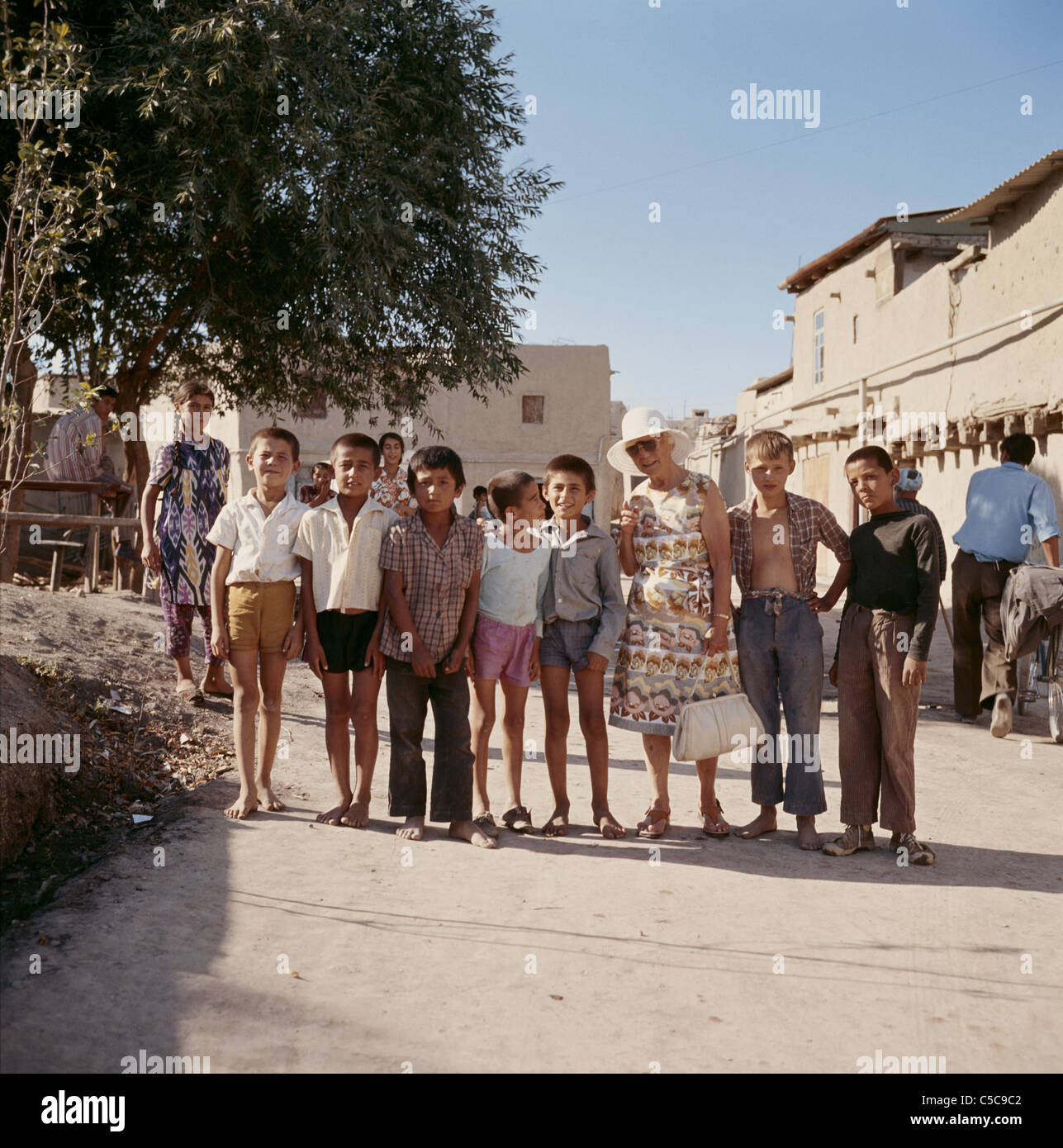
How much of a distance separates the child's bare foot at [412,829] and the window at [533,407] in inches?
1131

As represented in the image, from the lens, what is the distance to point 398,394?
37.7 ft

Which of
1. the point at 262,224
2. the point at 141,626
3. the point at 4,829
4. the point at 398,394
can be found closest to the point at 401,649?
the point at 4,829

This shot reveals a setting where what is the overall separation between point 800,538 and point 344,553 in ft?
6.79

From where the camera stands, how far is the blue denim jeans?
4.63m

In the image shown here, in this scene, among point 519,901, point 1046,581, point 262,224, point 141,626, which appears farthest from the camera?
point 262,224

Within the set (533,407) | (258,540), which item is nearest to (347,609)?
(258,540)

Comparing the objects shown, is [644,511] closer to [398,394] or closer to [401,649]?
[401,649]

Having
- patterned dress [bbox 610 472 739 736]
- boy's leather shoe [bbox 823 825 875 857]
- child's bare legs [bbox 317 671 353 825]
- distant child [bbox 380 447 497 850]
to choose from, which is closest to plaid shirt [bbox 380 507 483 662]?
distant child [bbox 380 447 497 850]

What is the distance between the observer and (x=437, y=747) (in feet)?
15.4

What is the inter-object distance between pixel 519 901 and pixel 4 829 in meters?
1.99

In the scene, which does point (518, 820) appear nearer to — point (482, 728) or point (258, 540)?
point (482, 728)

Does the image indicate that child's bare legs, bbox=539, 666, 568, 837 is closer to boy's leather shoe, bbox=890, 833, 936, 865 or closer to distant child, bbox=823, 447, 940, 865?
distant child, bbox=823, 447, 940, 865

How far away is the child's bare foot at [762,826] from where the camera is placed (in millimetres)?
4805
